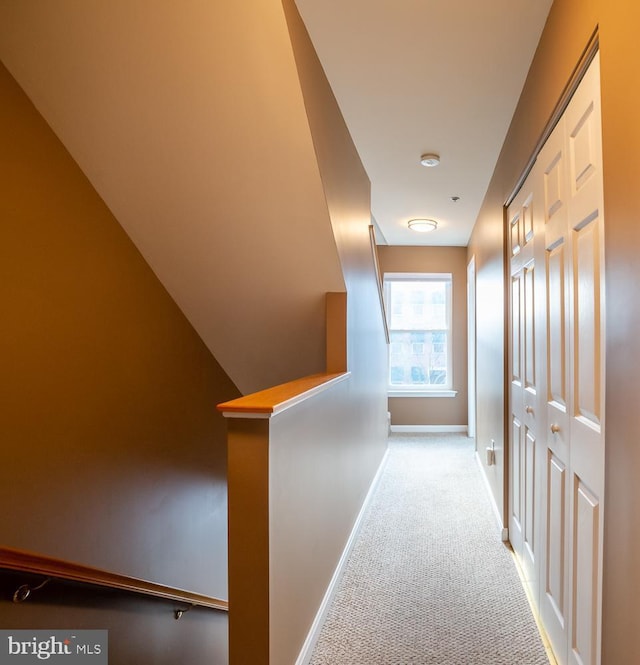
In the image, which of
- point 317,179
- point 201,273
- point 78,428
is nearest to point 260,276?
point 201,273

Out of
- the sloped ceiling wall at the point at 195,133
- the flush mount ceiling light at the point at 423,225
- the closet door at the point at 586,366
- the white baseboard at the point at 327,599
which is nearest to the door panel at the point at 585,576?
the closet door at the point at 586,366

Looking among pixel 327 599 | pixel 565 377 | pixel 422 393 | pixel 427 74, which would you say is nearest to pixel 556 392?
pixel 565 377

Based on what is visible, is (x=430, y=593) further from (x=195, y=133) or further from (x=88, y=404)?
(x=195, y=133)

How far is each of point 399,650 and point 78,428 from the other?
5.43 feet

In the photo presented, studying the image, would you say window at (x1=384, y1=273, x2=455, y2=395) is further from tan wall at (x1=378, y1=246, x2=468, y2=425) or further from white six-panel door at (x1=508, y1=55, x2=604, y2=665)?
white six-panel door at (x1=508, y1=55, x2=604, y2=665)

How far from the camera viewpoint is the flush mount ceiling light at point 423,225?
13.5ft

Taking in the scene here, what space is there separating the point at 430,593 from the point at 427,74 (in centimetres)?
242

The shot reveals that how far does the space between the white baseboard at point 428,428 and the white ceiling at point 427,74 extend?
3.17m

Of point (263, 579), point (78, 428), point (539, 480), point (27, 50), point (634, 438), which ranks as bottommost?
point (263, 579)

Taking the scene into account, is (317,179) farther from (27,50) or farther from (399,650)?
(399,650)

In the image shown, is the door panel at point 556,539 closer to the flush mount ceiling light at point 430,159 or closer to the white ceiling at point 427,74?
the white ceiling at point 427,74

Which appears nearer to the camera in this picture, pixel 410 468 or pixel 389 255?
pixel 410 468

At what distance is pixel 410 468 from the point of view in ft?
12.6

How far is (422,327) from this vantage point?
537 centimetres
